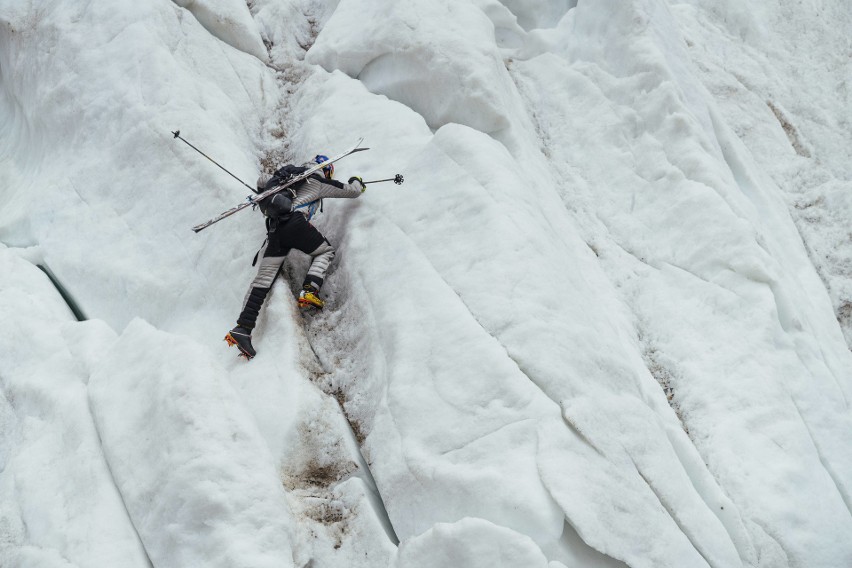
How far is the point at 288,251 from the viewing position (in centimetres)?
830

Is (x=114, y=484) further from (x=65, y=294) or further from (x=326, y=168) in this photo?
(x=326, y=168)

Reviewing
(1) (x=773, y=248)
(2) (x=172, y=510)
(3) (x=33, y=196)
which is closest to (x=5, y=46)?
(3) (x=33, y=196)

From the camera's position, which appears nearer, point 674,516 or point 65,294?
point 674,516

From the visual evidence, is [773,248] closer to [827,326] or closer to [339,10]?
[827,326]

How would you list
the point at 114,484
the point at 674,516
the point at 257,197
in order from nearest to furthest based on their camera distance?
the point at 114,484 → the point at 674,516 → the point at 257,197

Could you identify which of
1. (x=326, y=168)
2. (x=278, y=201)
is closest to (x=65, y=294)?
(x=278, y=201)

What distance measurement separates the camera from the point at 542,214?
8.80 meters

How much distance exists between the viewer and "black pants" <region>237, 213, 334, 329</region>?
803 centimetres

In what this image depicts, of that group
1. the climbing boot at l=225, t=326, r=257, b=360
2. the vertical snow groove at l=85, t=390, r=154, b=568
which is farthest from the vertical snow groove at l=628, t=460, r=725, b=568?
the vertical snow groove at l=85, t=390, r=154, b=568

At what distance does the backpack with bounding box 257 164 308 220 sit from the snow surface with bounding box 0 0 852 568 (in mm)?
683

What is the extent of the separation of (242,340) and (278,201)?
1.65m

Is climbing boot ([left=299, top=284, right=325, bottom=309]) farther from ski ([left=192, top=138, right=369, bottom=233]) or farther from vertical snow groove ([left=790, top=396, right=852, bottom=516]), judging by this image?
vertical snow groove ([left=790, top=396, right=852, bottom=516])

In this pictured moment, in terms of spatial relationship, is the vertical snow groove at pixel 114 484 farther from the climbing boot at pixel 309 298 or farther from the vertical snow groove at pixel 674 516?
the vertical snow groove at pixel 674 516

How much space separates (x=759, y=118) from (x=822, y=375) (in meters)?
5.33
